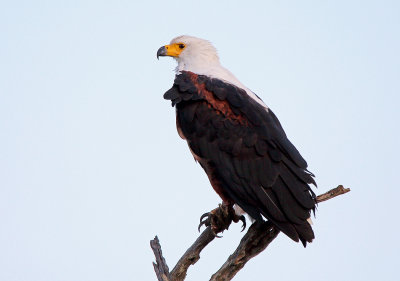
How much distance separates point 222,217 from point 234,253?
76 centimetres

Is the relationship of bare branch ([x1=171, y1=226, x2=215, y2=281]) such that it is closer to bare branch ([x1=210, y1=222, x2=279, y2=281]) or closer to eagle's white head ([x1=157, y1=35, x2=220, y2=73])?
bare branch ([x1=210, y1=222, x2=279, y2=281])

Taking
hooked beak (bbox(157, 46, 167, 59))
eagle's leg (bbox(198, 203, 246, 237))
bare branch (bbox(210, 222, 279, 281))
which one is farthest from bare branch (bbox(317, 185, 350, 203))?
hooked beak (bbox(157, 46, 167, 59))

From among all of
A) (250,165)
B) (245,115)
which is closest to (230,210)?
(250,165)

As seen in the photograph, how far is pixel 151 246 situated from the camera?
6316 mm

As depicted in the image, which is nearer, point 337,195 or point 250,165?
point 337,195

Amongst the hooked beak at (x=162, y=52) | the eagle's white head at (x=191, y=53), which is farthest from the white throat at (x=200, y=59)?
the hooked beak at (x=162, y=52)

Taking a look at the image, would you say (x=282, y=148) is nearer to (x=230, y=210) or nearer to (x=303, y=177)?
(x=303, y=177)

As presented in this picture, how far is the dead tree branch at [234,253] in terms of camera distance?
629 centimetres

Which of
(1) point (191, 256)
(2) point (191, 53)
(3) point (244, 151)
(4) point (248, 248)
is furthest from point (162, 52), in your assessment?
(4) point (248, 248)

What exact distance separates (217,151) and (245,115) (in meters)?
0.48

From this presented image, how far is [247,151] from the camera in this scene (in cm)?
709

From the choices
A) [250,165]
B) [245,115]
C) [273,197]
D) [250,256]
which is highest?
[245,115]

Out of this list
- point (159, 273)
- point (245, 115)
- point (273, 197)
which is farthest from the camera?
point (245, 115)

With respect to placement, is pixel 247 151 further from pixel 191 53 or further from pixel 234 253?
pixel 191 53
